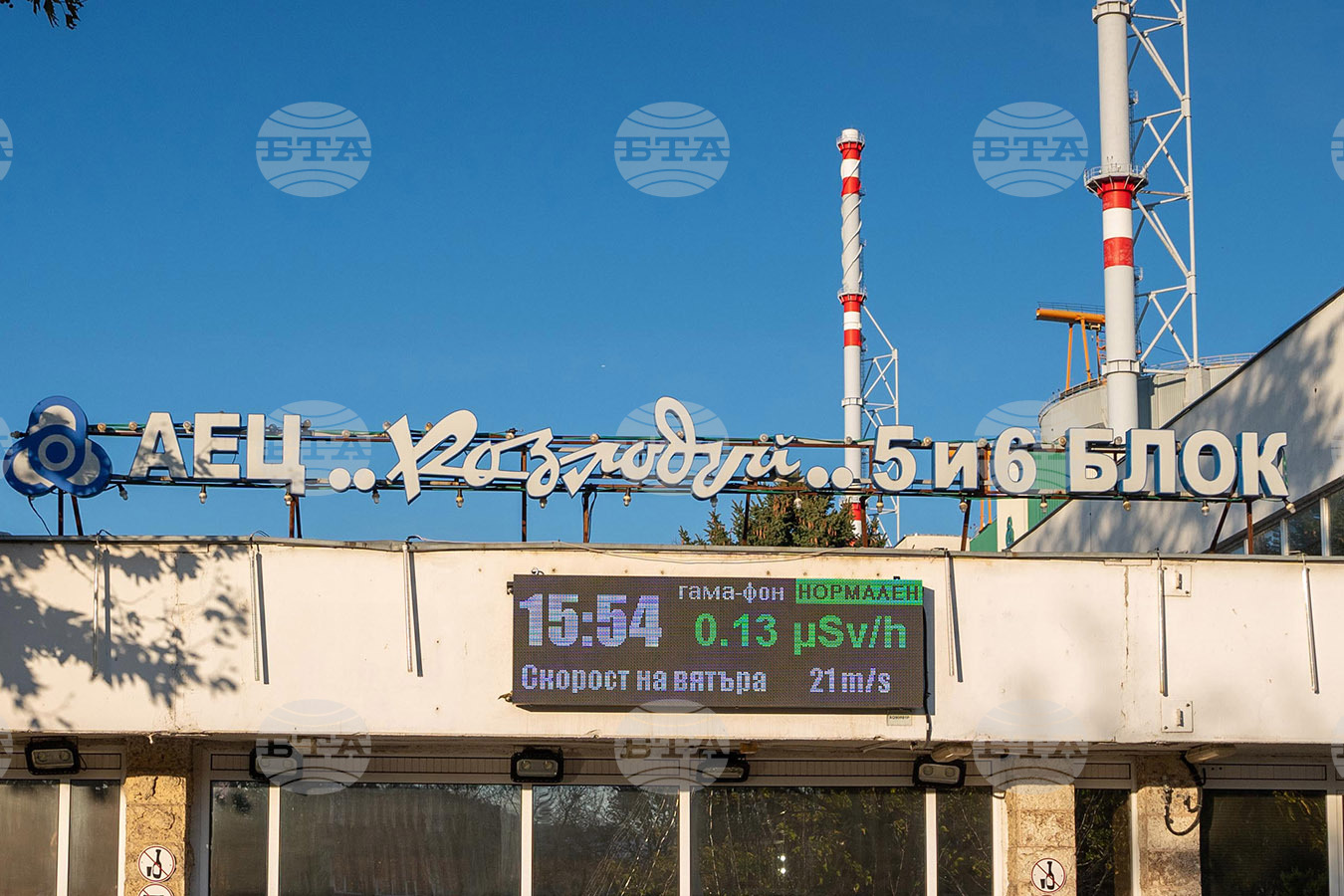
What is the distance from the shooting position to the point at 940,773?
16.7m

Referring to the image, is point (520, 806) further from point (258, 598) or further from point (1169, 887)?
point (1169, 887)

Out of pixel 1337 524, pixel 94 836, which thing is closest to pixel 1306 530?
pixel 1337 524


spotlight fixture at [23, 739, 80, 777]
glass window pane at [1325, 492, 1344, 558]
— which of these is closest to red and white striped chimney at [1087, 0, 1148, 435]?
glass window pane at [1325, 492, 1344, 558]

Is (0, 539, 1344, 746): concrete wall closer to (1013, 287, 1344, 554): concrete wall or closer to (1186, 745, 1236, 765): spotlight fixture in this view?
(1186, 745, 1236, 765): spotlight fixture

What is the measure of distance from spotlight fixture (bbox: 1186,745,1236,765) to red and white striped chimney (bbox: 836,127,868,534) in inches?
1158

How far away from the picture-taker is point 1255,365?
19750 mm

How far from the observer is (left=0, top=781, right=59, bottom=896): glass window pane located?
52.6ft

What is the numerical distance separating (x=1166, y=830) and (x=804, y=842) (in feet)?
12.7

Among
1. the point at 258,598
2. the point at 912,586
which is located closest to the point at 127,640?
the point at 258,598

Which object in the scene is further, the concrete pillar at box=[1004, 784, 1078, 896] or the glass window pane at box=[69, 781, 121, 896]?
the concrete pillar at box=[1004, 784, 1078, 896]

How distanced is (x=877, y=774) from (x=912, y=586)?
2605 mm

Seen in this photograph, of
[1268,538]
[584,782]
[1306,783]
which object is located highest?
[1268,538]

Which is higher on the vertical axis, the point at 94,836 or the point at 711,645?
the point at 711,645

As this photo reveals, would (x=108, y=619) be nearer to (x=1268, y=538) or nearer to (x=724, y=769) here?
(x=724, y=769)
